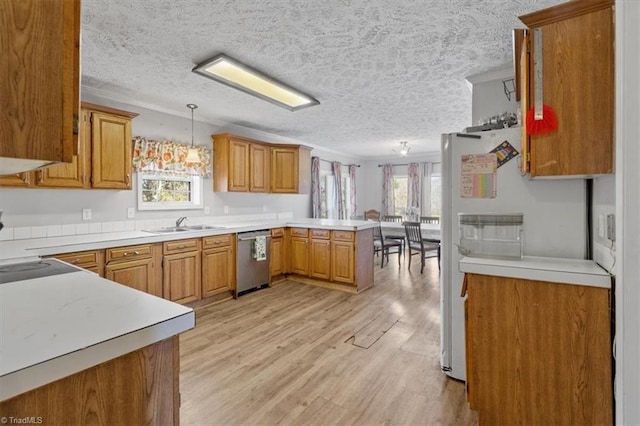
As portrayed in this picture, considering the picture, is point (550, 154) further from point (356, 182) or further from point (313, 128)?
point (356, 182)

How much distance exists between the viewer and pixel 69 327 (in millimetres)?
869

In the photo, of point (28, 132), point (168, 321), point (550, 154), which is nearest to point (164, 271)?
point (168, 321)

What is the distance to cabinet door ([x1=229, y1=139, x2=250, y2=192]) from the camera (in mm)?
4422

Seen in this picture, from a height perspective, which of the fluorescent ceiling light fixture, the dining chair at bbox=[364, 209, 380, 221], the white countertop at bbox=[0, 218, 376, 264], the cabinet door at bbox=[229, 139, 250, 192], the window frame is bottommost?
the white countertop at bbox=[0, 218, 376, 264]

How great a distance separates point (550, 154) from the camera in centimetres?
155

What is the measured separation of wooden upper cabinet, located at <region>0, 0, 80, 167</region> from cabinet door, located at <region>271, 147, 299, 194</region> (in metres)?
4.33

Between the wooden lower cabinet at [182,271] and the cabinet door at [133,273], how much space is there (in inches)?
6.2

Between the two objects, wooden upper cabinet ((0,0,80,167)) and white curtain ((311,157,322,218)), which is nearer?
wooden upper cabinet ((0,0,80,167))

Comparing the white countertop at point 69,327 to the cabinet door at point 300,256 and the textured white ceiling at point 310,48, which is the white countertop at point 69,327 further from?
the cabinet door at point 300,256

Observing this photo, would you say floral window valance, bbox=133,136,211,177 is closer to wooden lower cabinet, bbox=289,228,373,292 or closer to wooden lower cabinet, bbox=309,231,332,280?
wooden lower cabinet, bbox=289,228,373,292

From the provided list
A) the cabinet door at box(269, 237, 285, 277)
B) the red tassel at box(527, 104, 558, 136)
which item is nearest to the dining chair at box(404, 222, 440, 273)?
the cabinet door at box(269, 237, 285, 277)

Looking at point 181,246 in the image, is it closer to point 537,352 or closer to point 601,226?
point 537,352

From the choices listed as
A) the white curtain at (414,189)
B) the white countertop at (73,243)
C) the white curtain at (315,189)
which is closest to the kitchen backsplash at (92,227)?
the white countertop at (73,243)

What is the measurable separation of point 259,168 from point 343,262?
6.33ft
